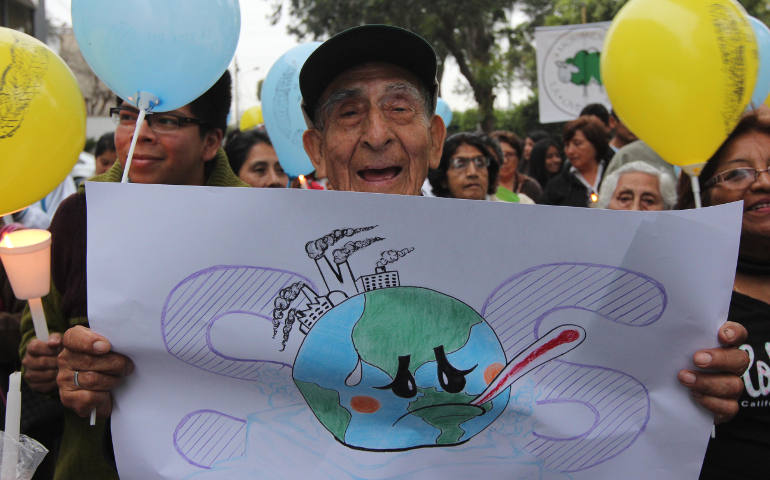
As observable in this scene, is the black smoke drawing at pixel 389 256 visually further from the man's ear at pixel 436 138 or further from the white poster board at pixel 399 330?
the man's ear at pixel 436 138

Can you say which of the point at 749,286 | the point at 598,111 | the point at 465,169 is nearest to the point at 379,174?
the point at 749,286

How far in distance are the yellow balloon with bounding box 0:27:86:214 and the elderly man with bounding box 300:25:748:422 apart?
0.62 metres

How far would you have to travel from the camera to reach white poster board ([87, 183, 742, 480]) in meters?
1.33

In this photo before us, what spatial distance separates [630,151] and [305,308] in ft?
9.95

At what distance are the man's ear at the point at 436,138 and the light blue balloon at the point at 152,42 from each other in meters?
0.63

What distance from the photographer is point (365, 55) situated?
1.76 m

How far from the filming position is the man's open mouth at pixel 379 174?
1719mm

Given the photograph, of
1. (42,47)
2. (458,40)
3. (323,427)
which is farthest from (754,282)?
(458,40)

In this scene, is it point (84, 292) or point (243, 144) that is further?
point (243, 144)

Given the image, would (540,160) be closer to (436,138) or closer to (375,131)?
(436,138)

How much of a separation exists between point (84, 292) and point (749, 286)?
1895 millimetres

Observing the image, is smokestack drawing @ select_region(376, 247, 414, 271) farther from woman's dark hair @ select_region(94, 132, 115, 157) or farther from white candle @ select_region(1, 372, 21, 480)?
woman's dark hair @ select_region(94, 132, 115, 157)

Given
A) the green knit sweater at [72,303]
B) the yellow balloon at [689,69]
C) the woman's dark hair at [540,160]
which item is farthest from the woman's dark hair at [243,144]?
the woman's dark hair at [540,160]

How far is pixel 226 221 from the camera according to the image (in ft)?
4.36
